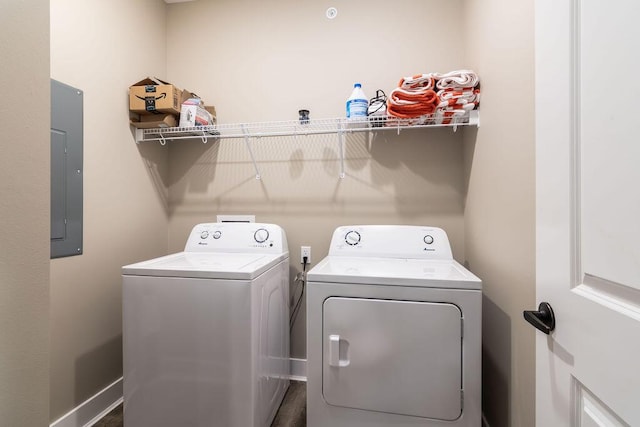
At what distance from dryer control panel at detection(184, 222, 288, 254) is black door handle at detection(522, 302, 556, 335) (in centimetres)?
139

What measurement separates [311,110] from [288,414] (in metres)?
1.97

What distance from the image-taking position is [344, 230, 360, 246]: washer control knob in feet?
5.79

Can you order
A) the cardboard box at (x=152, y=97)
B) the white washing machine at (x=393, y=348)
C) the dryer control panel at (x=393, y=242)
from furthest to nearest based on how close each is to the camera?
the cardboard box at (x=152, y=97)
the dryer control panel at (x=393, y=242)
the white washing machine at (x=393, y=348)

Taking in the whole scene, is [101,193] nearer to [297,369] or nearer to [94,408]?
[94,408]

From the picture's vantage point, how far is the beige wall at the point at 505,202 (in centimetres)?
104

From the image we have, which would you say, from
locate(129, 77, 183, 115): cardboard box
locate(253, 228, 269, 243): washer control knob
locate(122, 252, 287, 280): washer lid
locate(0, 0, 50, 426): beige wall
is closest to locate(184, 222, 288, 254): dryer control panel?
locate(253, 228, 269, 243): washer control knob

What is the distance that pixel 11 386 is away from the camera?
628 millimetres

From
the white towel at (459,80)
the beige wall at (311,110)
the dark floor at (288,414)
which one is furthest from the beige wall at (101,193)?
the white towel at (459,80)

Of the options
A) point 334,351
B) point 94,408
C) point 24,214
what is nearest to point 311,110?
point 334,351

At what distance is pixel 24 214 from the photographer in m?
0.66

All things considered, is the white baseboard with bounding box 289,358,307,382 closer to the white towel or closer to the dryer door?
the dryer door

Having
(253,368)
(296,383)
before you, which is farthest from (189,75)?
(296,383)

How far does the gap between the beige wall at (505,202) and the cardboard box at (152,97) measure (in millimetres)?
1839

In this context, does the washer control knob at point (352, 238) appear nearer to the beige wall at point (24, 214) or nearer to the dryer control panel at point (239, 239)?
the dryer control panel at point (239, 239)
